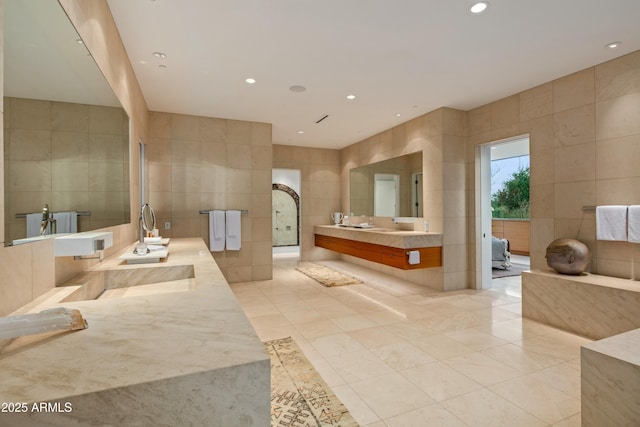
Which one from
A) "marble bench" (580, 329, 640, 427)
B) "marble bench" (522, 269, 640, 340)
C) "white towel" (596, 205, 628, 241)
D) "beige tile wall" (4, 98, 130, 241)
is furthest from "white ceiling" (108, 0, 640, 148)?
"marble bench" (580, 329, 640, 427)

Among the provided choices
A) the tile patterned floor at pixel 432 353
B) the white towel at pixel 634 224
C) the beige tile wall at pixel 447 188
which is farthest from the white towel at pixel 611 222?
the beige tile wall at pixel 447 188

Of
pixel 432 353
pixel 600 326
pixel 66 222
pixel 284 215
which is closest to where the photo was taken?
pixel 66 222

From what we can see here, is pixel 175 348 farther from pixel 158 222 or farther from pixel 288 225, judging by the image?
pixel 288 225

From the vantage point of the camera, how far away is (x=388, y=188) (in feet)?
18.4

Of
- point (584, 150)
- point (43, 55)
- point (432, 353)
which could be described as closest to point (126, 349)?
point (43, 55)

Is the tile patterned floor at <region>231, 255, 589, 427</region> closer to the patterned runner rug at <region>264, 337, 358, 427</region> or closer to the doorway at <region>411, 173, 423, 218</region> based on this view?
the patterned runner rug at <region>264, 337, 358, 427</region>

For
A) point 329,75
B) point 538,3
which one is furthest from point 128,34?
point 538,3

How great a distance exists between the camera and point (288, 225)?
9875mm

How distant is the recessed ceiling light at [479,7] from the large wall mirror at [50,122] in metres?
2.45

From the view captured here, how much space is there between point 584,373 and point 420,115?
390 cm

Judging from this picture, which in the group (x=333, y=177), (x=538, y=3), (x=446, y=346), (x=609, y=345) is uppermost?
(x=538, y=3)

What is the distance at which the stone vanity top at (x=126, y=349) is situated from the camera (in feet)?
1.97

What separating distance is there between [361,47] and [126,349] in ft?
9.34

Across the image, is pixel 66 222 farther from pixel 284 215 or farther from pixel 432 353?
pixel 284 215
